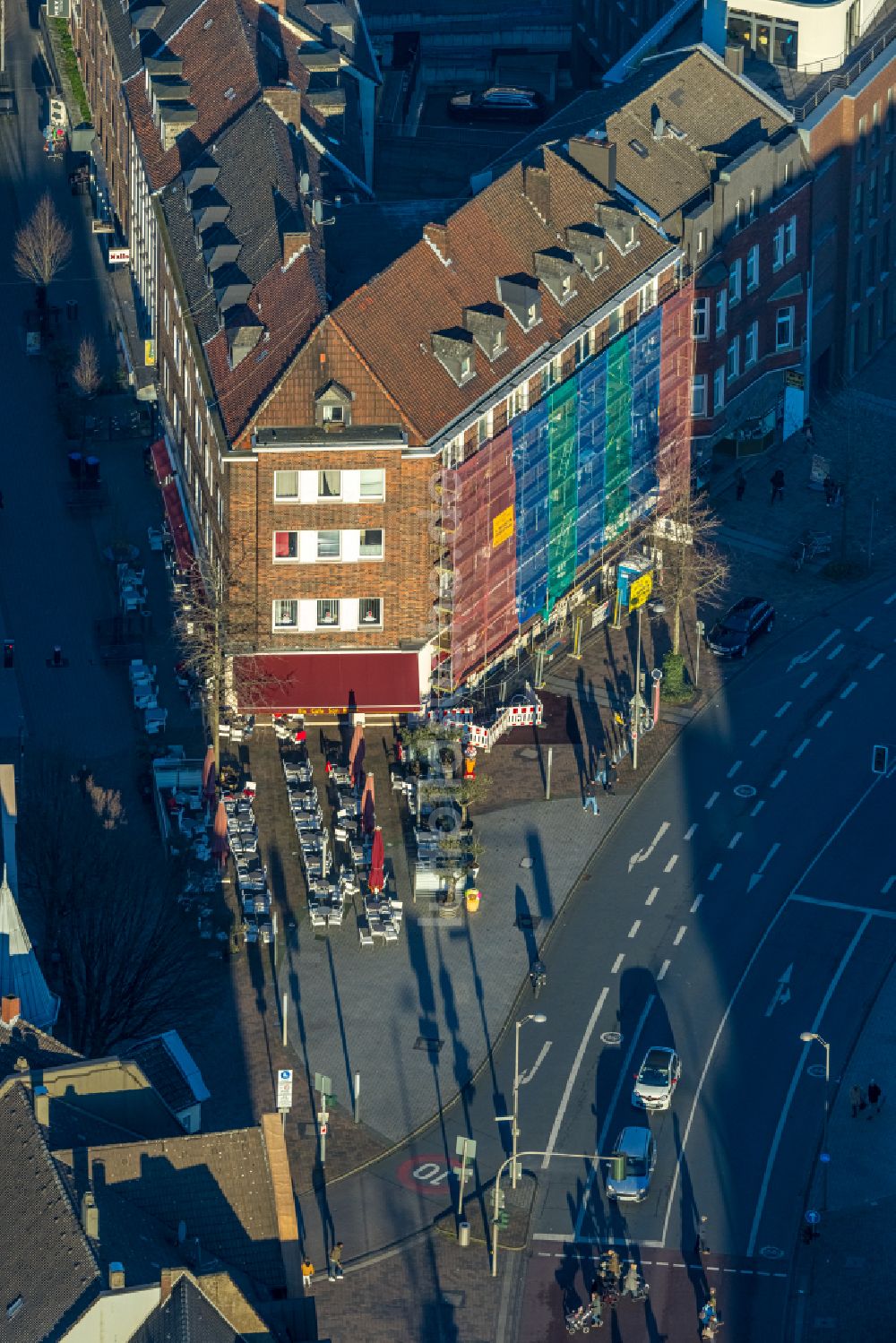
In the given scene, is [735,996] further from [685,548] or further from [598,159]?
[598,159]

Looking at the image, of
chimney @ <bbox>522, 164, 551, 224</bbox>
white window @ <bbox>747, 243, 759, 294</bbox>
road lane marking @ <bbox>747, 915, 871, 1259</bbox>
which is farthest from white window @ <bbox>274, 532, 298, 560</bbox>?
white window @ <bbox>747, 243, 759, 294</bbox>

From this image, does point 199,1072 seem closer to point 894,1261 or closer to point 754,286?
point 894,1261

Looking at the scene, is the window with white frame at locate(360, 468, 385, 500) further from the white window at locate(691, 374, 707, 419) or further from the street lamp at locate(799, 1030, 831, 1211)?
the street lamp at locate(799, 1030, 831, 1211)

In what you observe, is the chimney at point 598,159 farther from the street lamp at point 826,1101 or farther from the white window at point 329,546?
the street lamp at point 826,1101

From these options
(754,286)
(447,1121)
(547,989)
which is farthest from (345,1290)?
(754,286)

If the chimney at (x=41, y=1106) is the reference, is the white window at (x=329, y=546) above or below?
above

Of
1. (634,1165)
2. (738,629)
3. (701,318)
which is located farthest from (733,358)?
(634,1165)

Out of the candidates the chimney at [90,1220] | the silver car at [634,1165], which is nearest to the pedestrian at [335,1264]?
the silver car at [634,1165]
